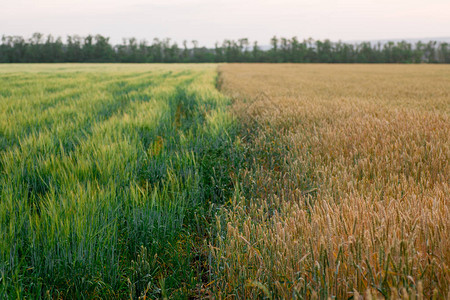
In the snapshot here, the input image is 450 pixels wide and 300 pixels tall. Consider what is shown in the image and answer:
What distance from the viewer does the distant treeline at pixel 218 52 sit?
7400 cm

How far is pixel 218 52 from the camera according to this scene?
85938 millimetres

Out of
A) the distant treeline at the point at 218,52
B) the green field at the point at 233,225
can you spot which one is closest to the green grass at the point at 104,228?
the green field at the point at 233,225

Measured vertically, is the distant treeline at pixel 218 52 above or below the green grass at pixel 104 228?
above

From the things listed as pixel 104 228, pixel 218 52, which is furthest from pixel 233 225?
pixel 218 52

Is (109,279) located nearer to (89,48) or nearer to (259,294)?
(259,294)

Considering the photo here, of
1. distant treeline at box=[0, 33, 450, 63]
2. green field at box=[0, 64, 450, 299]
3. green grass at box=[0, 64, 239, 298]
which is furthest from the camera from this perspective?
distant treeline at box=[0, 33, 450, 63]

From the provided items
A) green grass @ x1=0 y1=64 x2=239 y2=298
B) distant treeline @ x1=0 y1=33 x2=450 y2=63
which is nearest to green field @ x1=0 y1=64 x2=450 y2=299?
green grass @ x1=0 y1=64 x2=239 y2=298

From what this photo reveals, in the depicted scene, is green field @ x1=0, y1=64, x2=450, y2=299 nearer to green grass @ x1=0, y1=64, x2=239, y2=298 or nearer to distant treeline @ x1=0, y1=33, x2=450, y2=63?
green grass @ x1=0, y1=64, x2=239, y2=298

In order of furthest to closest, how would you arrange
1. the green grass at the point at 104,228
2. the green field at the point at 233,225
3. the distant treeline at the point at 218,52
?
the distant treeline at the point at 218,52 → the green grass at the point at 104,228 → the green field at the point at 233,225

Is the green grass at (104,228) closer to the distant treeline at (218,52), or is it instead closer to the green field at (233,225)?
the green field at (233,225)

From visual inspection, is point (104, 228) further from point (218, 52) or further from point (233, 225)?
point (218, 52)

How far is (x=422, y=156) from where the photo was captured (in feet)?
8.96

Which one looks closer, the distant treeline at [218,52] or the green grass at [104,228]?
the green grass at [104,228]

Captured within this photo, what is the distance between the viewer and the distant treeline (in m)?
74.0
